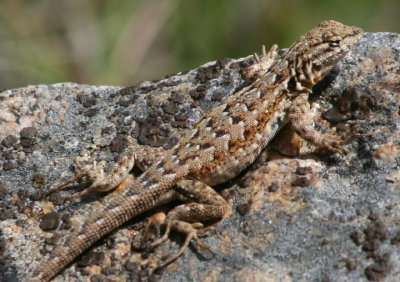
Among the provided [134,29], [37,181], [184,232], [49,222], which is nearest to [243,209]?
[184,232]

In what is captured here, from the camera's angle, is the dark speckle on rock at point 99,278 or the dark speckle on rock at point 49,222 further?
the dark speckle on rock at point 49,222

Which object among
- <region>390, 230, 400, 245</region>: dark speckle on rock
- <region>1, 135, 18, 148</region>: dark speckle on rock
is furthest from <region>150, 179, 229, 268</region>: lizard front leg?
<region>1, 135, 18, 148</region>: dark speckle on rock

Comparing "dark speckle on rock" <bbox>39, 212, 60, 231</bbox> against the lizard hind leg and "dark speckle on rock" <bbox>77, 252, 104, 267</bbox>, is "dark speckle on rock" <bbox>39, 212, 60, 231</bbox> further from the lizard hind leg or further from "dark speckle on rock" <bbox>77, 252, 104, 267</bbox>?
"dark speckle on rock" <bbox>77, 252, 104, 267</bbox>

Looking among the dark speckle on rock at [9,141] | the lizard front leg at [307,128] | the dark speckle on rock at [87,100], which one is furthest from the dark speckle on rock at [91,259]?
the lizard front leg at [307,128]

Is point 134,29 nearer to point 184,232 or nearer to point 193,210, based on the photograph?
point 193,210

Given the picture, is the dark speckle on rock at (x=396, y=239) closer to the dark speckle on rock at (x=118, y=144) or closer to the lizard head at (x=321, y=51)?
the lizard head at (x=321, y=51)
